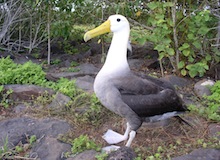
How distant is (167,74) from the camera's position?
18.7 ft

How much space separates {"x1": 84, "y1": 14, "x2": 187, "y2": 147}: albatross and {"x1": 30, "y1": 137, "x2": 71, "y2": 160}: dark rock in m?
0.43

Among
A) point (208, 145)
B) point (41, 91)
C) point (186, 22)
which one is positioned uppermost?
point (186, 22)

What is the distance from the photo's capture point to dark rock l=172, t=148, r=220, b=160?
307 centimetres

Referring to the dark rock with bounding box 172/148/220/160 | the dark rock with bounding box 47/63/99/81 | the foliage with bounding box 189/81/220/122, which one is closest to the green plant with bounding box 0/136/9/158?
the dark rock with bounding box 172/148/220/160

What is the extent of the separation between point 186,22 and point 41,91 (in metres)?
2.16

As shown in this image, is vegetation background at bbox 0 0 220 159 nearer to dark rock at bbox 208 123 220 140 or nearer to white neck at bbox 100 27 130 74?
dark rock at bbox 208 123 220 140

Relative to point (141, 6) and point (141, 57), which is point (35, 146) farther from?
point (141, 57)

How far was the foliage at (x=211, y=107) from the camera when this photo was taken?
3940mm

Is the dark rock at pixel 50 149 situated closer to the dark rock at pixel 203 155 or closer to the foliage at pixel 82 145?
the foliage at pixel 82 145

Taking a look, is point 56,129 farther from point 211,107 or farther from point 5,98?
point 211,107

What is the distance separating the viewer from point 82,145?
10.7 ft

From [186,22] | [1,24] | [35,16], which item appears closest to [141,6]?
[186,22]

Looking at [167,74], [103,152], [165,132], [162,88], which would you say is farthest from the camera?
[167,74]

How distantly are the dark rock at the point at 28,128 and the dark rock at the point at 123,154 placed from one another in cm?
75
